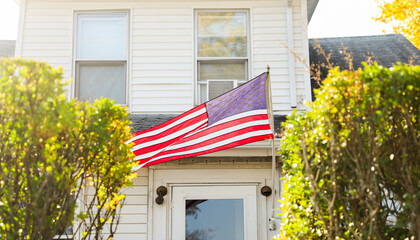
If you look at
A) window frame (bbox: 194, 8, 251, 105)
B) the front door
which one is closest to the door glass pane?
the front door

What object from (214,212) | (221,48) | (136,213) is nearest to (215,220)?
(214,212)

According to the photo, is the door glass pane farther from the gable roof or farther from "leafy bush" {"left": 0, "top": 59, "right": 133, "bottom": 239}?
"leafy bush" {"left": 0, "top": 59, "right": 133, "bottom": 239}

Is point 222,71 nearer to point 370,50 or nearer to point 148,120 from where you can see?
point 148,120

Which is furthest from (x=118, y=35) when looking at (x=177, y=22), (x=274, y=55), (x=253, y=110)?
(x=253, y=110)

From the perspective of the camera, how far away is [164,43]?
27.1ft

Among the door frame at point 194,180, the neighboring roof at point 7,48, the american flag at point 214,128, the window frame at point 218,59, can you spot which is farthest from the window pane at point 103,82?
the neighboring roof at point 7,48

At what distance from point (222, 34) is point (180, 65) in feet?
2.82

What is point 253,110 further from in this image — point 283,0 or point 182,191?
point 283,0

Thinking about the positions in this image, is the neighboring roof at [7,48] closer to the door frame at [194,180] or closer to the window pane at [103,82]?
the window pane at [103,82]

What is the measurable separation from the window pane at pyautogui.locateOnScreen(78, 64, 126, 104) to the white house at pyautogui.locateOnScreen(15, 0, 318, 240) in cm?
2

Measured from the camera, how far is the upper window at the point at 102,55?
8219mm

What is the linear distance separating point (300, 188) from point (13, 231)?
226cm

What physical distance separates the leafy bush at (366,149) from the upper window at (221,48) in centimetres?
421

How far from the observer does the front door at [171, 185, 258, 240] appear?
750 centimetres
